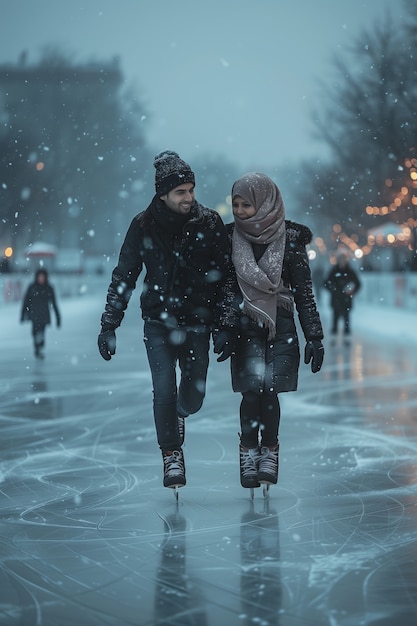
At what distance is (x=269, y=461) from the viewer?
5.61 metres

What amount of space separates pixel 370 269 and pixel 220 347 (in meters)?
43.8

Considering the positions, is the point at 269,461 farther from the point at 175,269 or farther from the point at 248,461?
the point at 175,269

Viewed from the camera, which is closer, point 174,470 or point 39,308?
point 174,470

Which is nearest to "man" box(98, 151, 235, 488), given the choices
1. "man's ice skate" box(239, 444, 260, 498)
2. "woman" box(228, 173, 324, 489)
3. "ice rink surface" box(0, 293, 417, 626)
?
"woman" box(228, 173, 324, 489)

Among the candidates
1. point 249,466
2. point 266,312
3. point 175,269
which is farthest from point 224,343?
point 249,466

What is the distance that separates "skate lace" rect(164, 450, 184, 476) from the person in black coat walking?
33.7 feet

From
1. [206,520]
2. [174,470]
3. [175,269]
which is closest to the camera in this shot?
[206,520]

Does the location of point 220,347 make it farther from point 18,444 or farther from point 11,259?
point 11,259

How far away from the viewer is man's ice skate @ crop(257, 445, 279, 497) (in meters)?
5.55

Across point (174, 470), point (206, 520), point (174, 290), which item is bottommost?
point (206, 520)

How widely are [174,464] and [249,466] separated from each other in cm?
37

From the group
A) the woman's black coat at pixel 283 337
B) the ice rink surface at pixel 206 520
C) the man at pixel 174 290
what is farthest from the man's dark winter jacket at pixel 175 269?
the ice rink surface at pixel 206 520

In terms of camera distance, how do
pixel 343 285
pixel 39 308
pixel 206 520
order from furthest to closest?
pixel 343 285 → pixel 39 308 → pixel 206 520

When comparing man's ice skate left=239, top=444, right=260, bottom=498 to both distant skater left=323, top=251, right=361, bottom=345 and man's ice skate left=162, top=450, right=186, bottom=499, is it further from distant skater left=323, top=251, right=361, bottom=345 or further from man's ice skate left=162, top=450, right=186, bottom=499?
distant skater left=323, top=251, right=361, bottom=345
